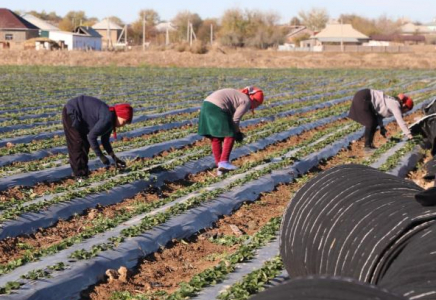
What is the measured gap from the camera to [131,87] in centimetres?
2567

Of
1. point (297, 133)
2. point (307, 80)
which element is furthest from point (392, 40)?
point (297, 133)

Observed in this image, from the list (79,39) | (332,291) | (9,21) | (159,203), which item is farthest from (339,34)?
(332,291)

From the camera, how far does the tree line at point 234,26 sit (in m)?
92.2

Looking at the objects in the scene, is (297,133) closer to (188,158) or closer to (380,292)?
(188,158)

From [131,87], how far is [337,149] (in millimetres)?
13963

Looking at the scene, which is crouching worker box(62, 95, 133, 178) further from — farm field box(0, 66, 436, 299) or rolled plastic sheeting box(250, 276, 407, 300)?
rolled plastic sheeting box(250, 276, 407, 300)

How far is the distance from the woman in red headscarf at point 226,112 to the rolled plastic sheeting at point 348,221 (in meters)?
4.88

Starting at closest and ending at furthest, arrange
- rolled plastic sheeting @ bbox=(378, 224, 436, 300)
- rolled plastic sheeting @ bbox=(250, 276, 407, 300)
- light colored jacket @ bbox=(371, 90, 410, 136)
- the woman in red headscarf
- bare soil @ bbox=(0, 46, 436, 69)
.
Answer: rolled plastic sheeting @ bbox=(250, 276, 407, 300) → rolled plastic sheeting @ bbox=(378, 224, 436, 300) → the woman in red headscarf → light colored jacket @ bbox=(371, 90, 410, 136) → bare soil @ bbox=(0, 46, 436, 69)

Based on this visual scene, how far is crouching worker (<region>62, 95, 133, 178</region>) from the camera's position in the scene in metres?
8.48

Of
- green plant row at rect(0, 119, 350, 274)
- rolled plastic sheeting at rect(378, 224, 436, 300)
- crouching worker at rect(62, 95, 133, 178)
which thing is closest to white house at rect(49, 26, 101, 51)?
crouching worker at rect(62, 95, 133, 178)

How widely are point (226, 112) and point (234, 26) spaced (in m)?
89.8

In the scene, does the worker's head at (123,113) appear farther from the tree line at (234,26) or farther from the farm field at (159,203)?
the tree line at (234,26)

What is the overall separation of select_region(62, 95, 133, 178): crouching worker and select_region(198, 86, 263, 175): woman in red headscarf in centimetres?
119

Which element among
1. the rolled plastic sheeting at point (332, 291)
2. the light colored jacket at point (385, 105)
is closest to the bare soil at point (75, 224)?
the light colored jacket at point (385, 105)
